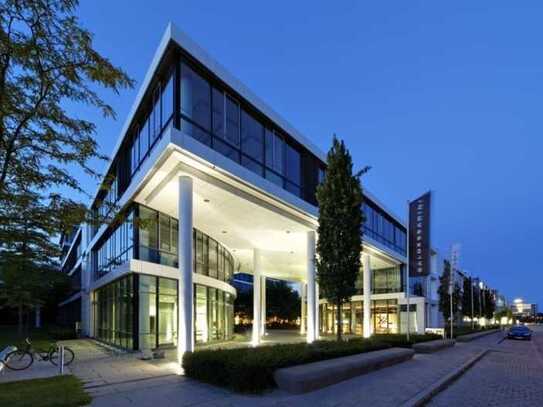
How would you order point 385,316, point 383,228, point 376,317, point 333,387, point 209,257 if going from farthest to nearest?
point 376,317
point 385,316
point 383,228
point 209,257
point 333,387

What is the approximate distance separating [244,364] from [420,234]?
1686cm

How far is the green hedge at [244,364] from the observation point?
30.7 ft

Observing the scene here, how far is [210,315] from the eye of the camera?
24391 mm

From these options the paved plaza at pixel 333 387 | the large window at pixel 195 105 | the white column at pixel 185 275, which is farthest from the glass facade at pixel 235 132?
the paved plaza at pixel 333 387

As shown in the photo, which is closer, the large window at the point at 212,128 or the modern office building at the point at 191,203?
the modern office building at the point at 191,203

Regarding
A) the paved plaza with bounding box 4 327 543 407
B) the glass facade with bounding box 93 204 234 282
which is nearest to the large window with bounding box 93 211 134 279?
the glass facade with bounding box 93 204 234 282

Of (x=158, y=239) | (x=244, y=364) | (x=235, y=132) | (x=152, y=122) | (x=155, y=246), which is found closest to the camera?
(x=244, y=364)

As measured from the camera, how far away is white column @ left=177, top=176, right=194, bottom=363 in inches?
525

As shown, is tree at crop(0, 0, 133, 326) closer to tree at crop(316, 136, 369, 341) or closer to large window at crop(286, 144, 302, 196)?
tree at crop(316, 136, 369, 341)

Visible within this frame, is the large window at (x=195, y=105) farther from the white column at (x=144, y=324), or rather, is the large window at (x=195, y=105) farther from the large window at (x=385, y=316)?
the large window at (x=385, y=316)

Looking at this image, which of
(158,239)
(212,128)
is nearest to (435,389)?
(212,128)

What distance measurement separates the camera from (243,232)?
79.2 feet

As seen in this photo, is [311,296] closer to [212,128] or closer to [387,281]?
[212,128]

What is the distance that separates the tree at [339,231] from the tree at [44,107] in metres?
11.2
